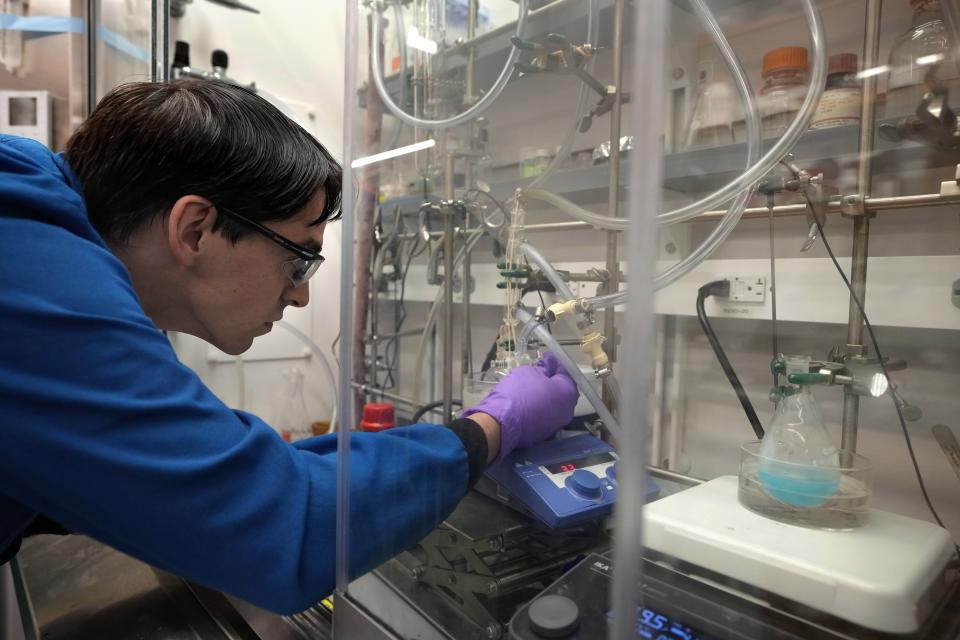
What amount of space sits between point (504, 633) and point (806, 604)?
0.32 meters

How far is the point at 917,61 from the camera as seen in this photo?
87 cm

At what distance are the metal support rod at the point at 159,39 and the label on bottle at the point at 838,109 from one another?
1598 millimetres

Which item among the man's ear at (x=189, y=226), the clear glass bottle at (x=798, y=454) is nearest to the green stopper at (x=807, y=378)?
the clear glass bottle at (x=798, y=454)

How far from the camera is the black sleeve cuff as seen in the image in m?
0.78

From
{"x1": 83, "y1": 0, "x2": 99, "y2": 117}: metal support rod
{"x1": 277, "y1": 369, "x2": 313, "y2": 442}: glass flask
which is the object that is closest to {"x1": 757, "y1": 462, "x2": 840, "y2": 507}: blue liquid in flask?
{"x1": 277, "y1": 369, "x2": 313, "y2": 442}: glass flask

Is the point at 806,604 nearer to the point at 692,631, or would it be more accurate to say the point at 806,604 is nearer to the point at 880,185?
the point at 692,631

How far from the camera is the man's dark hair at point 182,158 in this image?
28.5 inches

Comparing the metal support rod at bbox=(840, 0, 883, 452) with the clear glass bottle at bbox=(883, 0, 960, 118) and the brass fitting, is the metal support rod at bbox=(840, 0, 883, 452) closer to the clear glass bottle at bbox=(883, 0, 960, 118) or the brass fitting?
the clear glass bottle at bbox=(883, 0, 960, 118)

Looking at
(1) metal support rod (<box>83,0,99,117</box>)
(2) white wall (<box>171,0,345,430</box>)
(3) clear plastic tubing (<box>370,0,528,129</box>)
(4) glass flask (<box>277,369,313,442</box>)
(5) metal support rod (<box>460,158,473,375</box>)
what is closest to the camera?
(3) clear plastic tubing (<box>370,0,528,129</box>)

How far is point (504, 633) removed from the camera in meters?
0.62

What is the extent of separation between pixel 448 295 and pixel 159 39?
115 centimetres

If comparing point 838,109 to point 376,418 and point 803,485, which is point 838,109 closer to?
point 803,485

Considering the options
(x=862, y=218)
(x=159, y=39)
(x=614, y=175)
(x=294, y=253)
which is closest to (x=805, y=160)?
(x=862, y=218)

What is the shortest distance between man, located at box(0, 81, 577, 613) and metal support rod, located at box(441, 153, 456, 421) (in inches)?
11.4
